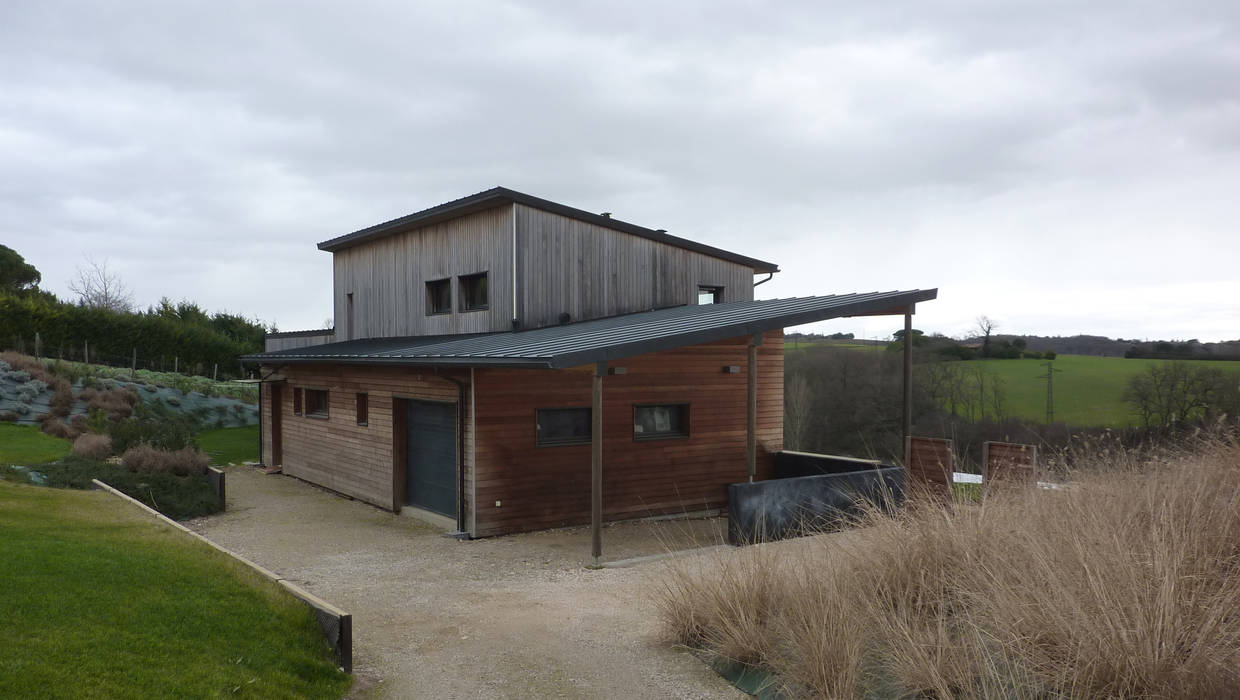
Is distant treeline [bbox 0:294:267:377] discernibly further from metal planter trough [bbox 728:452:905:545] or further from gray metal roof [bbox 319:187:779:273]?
metal planter trough [bbox 728:452:905:545]

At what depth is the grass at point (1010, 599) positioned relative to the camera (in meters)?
3.94

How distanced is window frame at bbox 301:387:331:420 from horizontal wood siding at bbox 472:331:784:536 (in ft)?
20.2

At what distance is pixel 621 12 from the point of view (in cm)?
1145

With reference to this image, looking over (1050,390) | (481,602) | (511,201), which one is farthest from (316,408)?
(1050,390)

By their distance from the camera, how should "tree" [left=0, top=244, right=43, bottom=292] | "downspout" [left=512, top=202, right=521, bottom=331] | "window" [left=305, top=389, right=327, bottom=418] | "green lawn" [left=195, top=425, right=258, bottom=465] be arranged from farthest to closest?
"tree" [left=0, top=244, right=43, bottom=292], "green lawn" [left=195, top=425, right=258, bottom=465], "window" [left=305, top=389, right=327, bottom=418], "downspout" [left=512, top=202, right=521, bottom=331]

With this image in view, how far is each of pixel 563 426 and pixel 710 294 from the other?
23.6ft

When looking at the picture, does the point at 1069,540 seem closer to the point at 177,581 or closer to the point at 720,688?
the point at 720,688

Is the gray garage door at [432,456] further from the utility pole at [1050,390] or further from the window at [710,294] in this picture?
the utility pole at [1050,390]

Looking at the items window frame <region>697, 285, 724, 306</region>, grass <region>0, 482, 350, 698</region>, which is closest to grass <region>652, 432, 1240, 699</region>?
grass <region>0, 482, 350, 698</region>

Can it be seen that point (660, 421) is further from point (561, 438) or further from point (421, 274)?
point (421, 274)

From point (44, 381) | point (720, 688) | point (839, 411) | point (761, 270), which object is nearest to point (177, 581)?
point (720, 688)

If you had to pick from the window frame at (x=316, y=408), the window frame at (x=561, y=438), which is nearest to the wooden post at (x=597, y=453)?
the window frame at (x=561, y=438)

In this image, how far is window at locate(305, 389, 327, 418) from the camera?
53.6ft

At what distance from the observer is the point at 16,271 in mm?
45438
